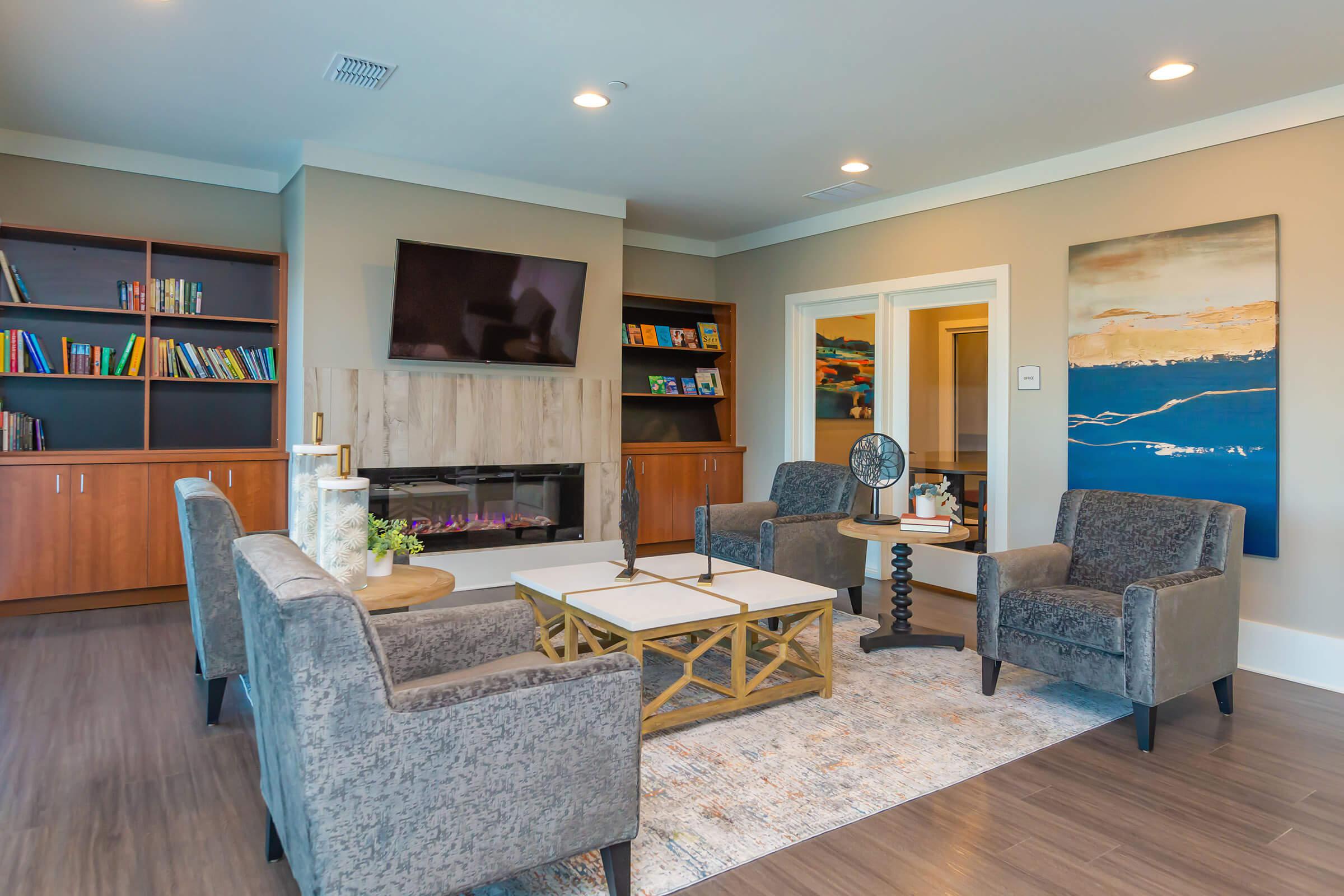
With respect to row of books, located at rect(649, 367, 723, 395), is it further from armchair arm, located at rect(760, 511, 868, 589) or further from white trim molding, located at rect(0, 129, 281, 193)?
white trim molding, located at rect(0, 129, 281, 193)

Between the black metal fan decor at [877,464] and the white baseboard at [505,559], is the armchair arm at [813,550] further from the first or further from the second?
the white baseboard at [505,559]

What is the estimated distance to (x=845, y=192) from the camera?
5.49 metres

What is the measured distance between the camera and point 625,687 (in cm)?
185

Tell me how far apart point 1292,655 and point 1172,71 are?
2.64 meters

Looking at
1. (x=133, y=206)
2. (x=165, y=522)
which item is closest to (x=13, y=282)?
(x=133, y=206)

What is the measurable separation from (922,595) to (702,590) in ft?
8.21

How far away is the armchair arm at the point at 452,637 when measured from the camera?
7.64 feet

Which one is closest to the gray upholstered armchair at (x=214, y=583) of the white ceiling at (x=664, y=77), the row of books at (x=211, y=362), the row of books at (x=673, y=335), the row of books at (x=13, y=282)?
the white ceiling at (x=664, y=77)

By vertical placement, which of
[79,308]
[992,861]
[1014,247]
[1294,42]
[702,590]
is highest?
[1294,42]

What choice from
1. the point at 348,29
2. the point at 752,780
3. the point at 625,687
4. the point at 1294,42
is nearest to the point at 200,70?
the point at 348,29

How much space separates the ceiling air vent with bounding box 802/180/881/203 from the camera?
17.5ft

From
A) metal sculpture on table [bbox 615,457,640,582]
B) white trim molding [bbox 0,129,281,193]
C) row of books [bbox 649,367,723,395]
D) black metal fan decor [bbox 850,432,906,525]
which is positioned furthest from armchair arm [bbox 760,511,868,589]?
white trim molding [bbox 0,129,281,193]

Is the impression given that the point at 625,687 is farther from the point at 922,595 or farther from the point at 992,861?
the point at 922,595

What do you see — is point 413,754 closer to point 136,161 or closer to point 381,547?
point 381,547
